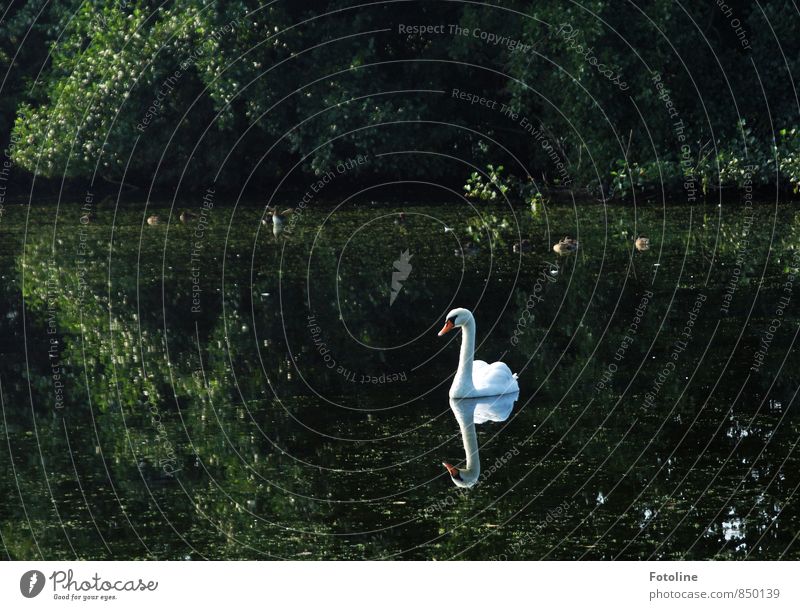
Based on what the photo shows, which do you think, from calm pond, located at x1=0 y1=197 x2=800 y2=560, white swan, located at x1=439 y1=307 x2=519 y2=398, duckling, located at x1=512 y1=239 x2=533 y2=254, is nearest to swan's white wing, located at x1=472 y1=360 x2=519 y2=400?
white swan, located at x1=439 y1=307 x2=519 y2=398

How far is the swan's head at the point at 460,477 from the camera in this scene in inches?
391

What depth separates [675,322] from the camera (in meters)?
14.8

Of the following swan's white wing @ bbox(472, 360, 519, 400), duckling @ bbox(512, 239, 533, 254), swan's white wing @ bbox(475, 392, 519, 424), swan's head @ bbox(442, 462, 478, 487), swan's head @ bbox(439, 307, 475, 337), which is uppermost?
duckling @ bbox(512, 239, 533, 254)

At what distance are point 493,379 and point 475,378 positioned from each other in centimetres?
20

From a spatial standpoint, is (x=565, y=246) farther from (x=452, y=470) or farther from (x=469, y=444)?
(x=452, y=470)

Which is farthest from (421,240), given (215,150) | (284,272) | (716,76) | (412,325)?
(215,150)

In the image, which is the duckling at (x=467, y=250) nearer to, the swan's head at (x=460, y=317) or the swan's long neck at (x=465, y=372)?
the swan's head at (x=460, y=317)

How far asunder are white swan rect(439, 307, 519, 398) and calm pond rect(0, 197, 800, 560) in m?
0.24

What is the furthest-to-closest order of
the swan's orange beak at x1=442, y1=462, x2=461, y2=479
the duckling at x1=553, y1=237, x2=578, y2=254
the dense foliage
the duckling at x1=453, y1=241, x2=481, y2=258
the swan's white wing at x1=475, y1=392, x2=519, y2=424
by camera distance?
the dense foliage < the duckling at x1=453, y1=241, x2=481, y2=258 < the duckling at x1=553, y1=237, x2=578, y2=254 < the swan's white wing at x1=475, y1=392, x2=519, y2=424 < the swan's orange beak at x1=442, y1=462, x2=461, y2=479

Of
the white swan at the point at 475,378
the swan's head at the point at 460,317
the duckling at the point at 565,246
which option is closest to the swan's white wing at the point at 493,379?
the white swan at the point at 475,378

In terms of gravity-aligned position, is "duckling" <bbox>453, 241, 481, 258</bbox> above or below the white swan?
above

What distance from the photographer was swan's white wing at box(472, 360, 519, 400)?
479 inches

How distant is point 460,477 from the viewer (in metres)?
10.1

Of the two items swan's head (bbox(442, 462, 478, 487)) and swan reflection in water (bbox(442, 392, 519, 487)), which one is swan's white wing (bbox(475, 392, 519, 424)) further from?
swan's head (bbox(442, 462, 478, 487))
